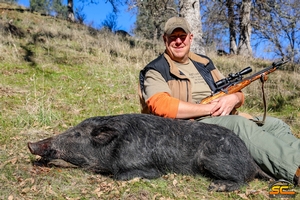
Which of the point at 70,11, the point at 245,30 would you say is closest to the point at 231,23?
the point at 245,30

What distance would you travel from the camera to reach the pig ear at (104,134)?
3.65 meters

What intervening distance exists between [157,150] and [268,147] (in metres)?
1.16

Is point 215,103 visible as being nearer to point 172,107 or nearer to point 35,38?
point 172,107

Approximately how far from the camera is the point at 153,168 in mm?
3654

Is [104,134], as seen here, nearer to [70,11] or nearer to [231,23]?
[231,23]

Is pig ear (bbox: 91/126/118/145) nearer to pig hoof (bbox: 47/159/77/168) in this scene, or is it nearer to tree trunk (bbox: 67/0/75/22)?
pig hoof (bbox: 47/159/77/168)

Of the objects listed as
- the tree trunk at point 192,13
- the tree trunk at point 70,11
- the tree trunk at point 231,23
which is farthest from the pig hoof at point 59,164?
the tree trunk at point 70,11

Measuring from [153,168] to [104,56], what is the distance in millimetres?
7029

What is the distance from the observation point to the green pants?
3471 millimetres

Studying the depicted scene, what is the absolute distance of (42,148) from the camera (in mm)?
3725

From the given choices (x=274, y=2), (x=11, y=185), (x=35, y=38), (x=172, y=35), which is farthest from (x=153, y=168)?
(x=274, y=2)

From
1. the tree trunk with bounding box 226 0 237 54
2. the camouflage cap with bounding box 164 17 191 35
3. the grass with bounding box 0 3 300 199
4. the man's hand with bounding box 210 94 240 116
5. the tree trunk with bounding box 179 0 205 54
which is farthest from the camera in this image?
the tree trunk with bounding box 226 0 237 54
